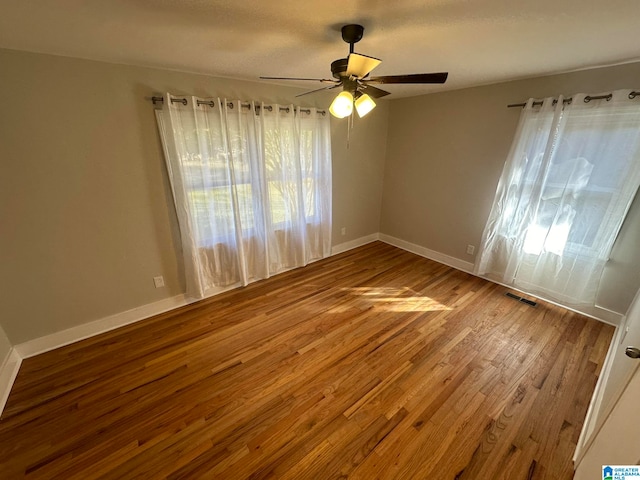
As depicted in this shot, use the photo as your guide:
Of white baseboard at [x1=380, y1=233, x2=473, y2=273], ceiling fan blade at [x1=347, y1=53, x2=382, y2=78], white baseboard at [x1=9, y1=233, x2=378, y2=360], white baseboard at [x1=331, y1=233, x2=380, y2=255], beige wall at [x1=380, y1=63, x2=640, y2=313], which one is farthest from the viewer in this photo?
white baseboard at [x1=331, y1=233, x2=380, y2=255]

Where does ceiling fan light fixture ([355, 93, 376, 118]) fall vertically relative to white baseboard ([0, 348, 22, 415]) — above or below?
above

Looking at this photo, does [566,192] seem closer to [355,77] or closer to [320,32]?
[355,77]

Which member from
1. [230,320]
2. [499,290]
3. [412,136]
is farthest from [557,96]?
[230,320]

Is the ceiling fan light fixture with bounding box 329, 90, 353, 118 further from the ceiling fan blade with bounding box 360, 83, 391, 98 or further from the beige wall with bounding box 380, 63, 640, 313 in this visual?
the beige wall with bounding box 380, 63, 640, 313

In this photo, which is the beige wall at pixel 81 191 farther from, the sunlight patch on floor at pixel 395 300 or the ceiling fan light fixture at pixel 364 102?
the sunlight patch on floor at pixel 395 300

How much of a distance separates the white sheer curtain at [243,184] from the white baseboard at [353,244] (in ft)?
1.96

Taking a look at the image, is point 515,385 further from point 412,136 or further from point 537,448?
point 412,136

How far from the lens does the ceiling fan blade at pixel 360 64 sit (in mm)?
1254

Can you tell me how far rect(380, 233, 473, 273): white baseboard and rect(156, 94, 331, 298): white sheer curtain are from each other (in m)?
1.40

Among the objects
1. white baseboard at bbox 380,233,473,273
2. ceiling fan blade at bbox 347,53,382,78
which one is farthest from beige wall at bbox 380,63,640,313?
ceiling fan blade at bbox 347,53,382,78

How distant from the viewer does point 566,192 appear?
2350 millimetres

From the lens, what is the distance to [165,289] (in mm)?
2547

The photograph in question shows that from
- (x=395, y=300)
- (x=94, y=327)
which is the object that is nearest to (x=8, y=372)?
(x=94, y=327)

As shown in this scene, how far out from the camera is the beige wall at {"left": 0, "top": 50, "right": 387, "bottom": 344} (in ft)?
5.64
